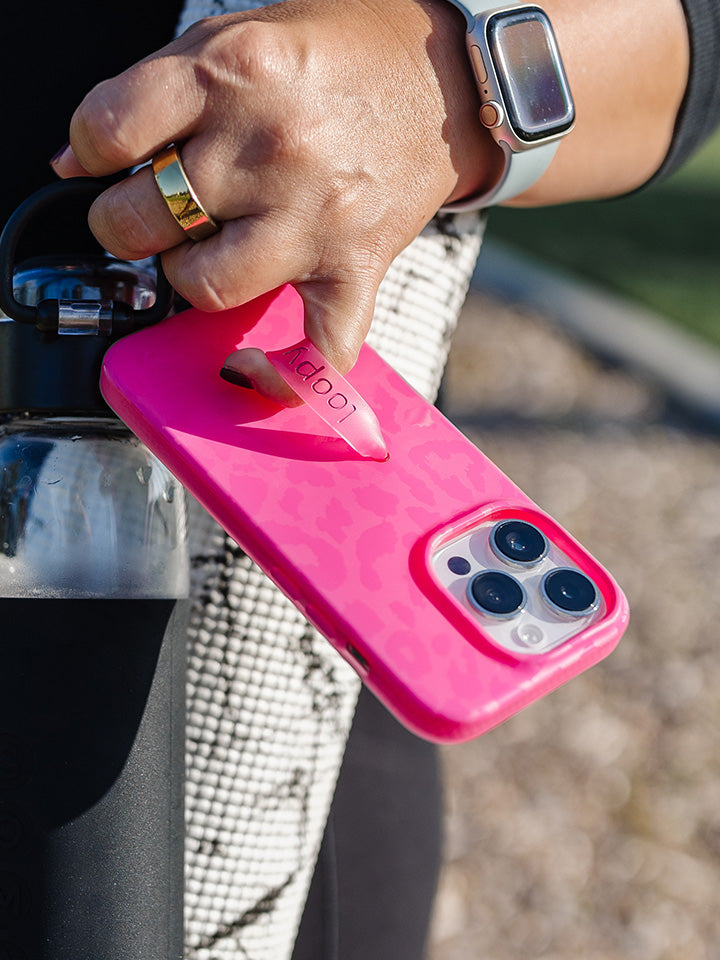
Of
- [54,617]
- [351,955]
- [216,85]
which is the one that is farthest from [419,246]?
[351,955]

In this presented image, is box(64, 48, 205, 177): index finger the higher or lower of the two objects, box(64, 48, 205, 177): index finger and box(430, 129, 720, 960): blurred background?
the higher

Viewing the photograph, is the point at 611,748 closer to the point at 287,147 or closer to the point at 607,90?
the point at 607,90

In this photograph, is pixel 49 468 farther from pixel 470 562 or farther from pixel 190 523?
pixel 470 562

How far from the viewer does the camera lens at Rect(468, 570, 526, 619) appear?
0.55 metres

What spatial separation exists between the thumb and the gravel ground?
105 centimetres

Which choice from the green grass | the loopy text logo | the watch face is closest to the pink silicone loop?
the loopy text logo

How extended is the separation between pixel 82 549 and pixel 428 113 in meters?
0.35

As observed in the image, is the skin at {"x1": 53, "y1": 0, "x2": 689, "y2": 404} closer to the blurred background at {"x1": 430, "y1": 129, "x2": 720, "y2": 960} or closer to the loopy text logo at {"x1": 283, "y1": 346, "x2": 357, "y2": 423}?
the loopy text logo at {"x1": 283, "y1": 346, "x2": 357, "y2": 423}

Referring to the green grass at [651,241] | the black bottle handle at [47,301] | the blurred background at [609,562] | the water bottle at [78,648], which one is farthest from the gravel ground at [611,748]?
the black bottle handle at [47,301]

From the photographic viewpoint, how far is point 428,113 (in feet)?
1.98

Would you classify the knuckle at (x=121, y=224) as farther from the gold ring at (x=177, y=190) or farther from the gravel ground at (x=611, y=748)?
the gravel ground at (x=611, y=748)

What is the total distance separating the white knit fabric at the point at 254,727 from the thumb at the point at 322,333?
0.13 m

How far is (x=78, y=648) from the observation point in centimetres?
56

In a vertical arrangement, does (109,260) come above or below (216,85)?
below
